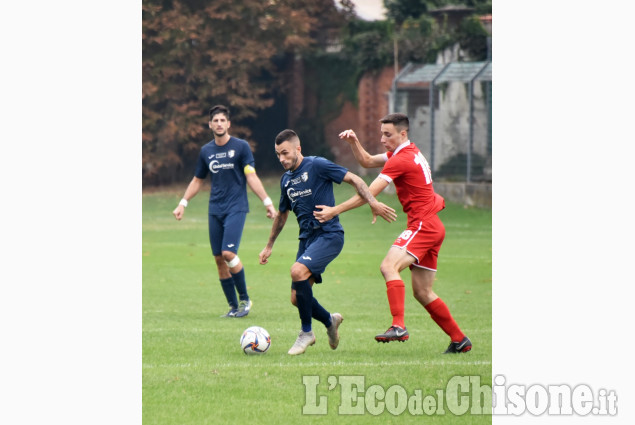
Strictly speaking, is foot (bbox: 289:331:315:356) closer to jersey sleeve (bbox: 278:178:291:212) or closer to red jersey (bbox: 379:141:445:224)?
jersey sleeve (bbox: 278:178:291:212)

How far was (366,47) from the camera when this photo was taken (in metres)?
34.5

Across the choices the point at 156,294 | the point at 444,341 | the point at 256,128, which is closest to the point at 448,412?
the point at 444,341

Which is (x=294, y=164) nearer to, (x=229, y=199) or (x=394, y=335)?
(x=394, y=335)

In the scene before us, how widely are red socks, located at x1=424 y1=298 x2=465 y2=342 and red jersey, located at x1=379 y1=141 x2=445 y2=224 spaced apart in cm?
77

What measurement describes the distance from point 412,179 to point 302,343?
5.76 ft

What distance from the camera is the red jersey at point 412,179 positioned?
341 inches

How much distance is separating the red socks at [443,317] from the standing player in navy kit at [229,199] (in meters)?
3.23

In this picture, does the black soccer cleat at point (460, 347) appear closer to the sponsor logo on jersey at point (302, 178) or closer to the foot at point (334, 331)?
the foot at point (334, 331)

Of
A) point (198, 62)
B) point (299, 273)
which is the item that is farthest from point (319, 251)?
point (198, 62)

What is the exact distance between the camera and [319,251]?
891 cm

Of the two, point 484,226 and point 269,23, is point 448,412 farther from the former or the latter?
point 269,23

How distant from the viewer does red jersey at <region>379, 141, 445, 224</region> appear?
8664 mm

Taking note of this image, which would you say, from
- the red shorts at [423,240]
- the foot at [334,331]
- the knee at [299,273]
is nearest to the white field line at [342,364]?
the foot at [334,331]
